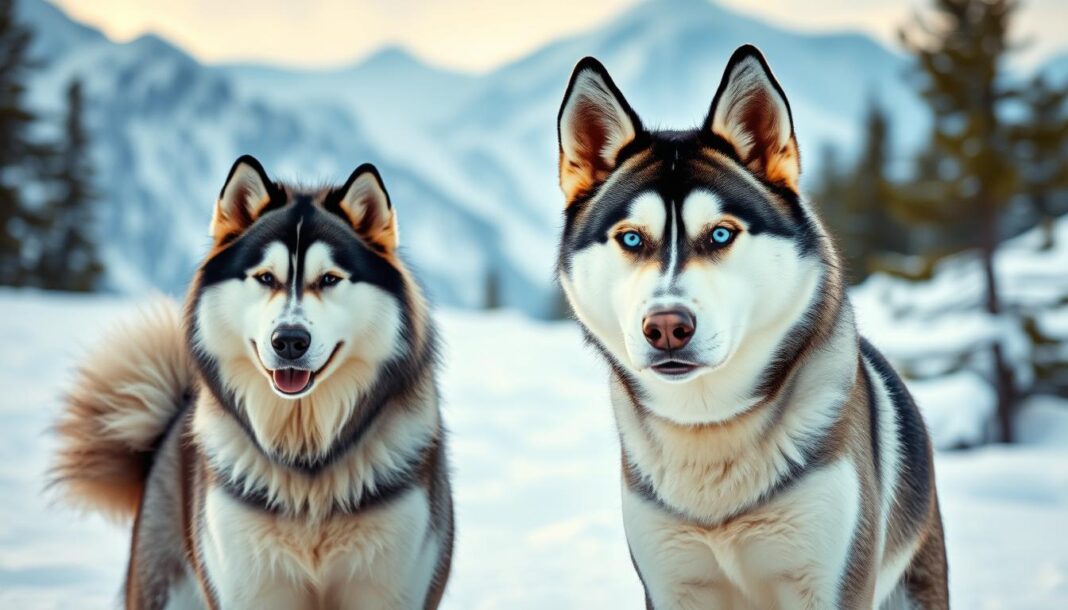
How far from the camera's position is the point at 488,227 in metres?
197

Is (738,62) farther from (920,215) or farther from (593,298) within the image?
(920,215)

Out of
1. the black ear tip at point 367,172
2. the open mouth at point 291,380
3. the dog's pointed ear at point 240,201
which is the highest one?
the black ear tip at point 367,172

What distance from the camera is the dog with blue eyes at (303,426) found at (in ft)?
10.6

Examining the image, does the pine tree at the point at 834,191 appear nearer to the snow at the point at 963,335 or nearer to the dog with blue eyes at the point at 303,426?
the snow at the point at 963,335

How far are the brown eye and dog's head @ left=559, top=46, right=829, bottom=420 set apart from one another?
857mm

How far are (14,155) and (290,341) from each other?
25803mm

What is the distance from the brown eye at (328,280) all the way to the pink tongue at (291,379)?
32cm

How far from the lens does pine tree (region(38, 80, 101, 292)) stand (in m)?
26.5

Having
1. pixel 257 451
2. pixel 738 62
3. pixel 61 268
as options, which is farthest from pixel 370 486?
pixel 61 268

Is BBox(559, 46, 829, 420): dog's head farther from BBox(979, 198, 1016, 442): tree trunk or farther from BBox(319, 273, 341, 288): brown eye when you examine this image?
BBox(979, 198, 1016, 442): tree trunk

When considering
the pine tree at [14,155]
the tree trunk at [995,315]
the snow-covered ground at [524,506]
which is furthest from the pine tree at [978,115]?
the pine tree at [14,155]

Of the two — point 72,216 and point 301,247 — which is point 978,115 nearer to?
point 301,247

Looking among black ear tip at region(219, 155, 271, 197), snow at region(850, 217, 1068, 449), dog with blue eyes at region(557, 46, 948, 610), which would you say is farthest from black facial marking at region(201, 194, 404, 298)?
→ snow at region(850, 217, 1068, 449)

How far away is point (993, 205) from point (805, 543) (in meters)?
13.9
